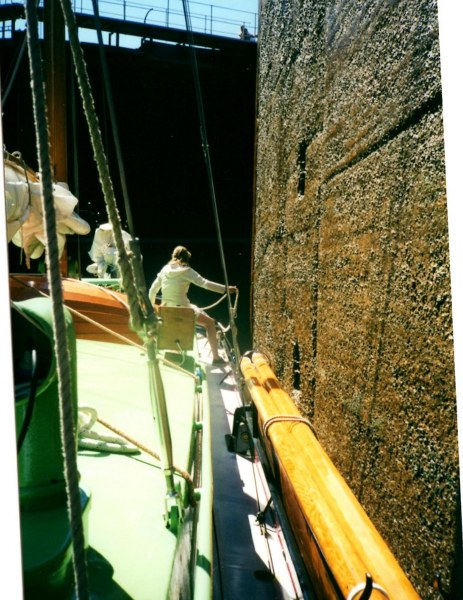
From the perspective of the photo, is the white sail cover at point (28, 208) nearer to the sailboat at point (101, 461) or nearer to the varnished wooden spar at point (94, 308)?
the sailboat at point (101, 461)

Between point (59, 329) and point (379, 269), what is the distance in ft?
3.69

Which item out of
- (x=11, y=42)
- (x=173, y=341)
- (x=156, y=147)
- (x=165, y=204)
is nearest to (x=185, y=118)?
(x=156, y=147)

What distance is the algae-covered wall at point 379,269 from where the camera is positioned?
3.61ft

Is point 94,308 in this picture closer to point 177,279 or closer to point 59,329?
point 177,279

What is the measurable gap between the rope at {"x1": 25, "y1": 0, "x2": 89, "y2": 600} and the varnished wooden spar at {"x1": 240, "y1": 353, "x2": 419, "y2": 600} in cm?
73

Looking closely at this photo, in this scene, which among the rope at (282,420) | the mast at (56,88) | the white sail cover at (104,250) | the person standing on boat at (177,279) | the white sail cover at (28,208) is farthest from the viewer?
the white sail cover at (104,250)

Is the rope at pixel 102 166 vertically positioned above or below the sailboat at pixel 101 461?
above

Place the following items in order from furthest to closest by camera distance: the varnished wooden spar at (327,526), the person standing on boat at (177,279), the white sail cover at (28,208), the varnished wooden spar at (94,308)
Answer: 1. the person standing on boat at (177,279)
2. the varnished wooden spar at (94,308)
3. the white sail cover at (28,208)
4. the varnished wooden spar at (327,526)

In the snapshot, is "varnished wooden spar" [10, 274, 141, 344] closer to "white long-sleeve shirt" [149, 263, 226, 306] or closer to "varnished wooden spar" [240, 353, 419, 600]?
"white long-sleeve shirt" [149, 263, 226, 306]

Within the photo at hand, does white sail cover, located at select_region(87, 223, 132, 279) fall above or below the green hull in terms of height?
above

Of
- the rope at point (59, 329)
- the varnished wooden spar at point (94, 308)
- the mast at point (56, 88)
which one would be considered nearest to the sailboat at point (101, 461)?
the rope at point (59, 329)

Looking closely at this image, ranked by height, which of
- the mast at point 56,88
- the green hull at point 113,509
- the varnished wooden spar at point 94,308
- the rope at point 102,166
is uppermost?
the mast at point 56,88

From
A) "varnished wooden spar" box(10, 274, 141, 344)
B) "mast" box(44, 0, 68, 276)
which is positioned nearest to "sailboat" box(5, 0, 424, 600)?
"varnished wooden spar" box(10, 274, 141, 344)

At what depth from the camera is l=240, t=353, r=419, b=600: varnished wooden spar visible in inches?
41.0
